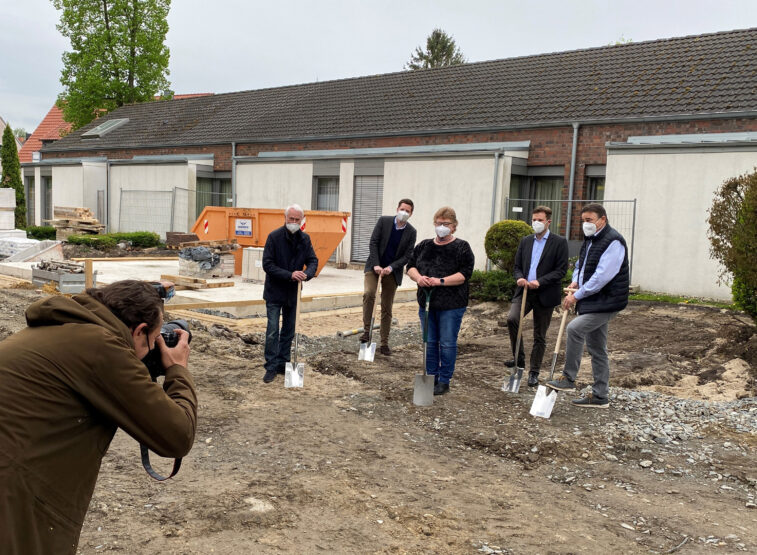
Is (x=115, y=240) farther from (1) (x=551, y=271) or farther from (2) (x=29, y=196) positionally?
(1) (x=551, y=271)

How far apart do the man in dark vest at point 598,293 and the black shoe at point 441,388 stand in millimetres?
1082

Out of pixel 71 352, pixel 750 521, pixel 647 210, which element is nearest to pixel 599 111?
pixel 647 210

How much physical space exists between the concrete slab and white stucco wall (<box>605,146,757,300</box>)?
16.5 ft

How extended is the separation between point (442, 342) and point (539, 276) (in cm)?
129

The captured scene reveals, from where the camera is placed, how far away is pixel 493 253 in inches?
529

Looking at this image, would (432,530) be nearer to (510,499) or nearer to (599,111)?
(510,499)

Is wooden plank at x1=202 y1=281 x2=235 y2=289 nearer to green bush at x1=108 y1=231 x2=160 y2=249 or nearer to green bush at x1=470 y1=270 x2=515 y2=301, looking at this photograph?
green bush at x1=470 y1=270 x2=515 y2=301

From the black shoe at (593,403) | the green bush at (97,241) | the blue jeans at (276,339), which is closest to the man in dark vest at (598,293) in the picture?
the black shoe at (593,403)

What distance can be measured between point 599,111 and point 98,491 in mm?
15053

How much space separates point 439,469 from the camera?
16.6 ft

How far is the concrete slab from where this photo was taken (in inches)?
437

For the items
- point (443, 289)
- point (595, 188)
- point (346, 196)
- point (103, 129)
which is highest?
point (103, 129)

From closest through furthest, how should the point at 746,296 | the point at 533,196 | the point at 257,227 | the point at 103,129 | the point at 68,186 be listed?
the point at 746,296, the point at 257,227, the point at 533,196, the point at 68,186, the point at 103,129

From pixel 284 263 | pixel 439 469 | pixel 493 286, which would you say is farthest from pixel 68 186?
pixel 439 469
